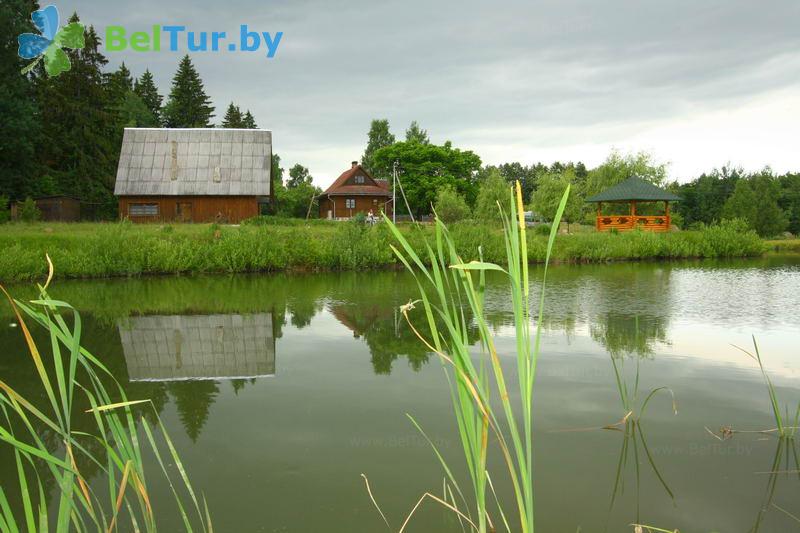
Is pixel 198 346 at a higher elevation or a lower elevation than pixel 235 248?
lower

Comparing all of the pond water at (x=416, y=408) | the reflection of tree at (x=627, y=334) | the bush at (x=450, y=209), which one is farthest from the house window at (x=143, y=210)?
the reflection of tree at (x=627, y=334)

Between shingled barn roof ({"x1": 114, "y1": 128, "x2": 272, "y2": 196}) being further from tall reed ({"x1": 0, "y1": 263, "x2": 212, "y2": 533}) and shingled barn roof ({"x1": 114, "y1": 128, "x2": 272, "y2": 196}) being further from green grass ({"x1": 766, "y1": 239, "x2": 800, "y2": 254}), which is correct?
green grass ({"x1": 766, "y1": 239, "x2": 800, "y2": 254})

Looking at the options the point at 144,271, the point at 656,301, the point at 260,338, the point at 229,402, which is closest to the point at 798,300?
the point at 656,301

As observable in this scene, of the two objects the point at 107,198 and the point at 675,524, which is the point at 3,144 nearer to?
the point at 107,198

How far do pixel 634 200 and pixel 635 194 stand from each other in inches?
13.3

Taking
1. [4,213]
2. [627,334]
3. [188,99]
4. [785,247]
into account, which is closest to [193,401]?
[627,334]

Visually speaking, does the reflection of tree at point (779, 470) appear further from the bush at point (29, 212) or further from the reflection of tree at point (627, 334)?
the bush at point (29, 212)

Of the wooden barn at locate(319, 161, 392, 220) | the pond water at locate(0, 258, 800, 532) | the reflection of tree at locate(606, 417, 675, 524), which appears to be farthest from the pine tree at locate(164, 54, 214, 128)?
the reflection of tree at locate(606, 417, 675, 524)

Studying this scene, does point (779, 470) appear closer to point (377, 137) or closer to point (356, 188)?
point (356, 188)

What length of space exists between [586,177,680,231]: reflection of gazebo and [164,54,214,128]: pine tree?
3355cm

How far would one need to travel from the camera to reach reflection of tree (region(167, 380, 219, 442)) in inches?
196

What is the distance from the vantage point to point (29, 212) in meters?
23.6

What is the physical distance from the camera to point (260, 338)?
8.77 meters

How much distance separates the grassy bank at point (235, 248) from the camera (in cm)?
1691
